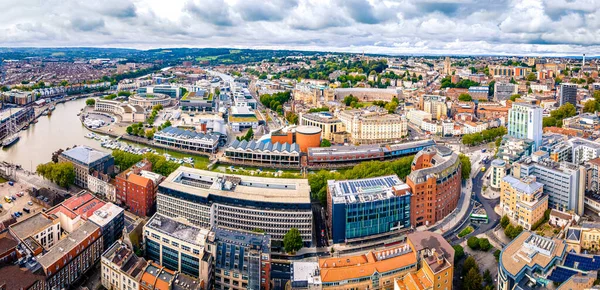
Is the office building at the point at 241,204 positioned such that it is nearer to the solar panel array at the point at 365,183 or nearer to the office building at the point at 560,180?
the solar panel array at the point at 365,183

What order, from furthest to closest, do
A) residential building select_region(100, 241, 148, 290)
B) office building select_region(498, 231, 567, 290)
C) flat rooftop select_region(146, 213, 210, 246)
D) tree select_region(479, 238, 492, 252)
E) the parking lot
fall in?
the parking lot < tree select_region(479, 238, 492, 252) < flat rooftop select_region(146, 213, 210, 246) < residential building select_region(100, 241, 148, 290) < office building select_region(498, 231, 567, 290)

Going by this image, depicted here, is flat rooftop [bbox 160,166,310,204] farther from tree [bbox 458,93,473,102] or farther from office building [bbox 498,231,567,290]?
tree [bbox 458,93,473,102]

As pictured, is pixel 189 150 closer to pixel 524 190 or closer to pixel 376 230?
pixel 376 230

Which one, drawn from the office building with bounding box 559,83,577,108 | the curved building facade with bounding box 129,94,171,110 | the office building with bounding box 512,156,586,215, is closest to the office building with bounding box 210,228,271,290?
the office building with bounding box 512,156,586,215

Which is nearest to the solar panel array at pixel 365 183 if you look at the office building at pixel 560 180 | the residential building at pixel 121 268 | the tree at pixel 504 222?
the tree at pixel 504 222

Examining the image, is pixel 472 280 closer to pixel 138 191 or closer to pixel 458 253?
pixel 458 253

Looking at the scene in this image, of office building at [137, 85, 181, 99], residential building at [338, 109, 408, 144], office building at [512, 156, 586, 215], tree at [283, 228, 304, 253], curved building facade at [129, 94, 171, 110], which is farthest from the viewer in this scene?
office building at [137, 85, 181, 99]

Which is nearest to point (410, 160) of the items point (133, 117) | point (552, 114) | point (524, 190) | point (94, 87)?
point (524, 190)
